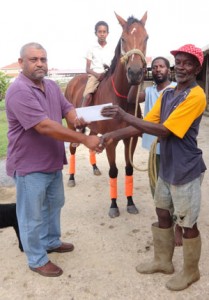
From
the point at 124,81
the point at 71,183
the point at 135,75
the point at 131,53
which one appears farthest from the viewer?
the point at 71,183

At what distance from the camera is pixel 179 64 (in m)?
2.34

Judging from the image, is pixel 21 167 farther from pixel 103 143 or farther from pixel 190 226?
pixel 190 226

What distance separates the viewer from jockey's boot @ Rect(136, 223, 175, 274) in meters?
2.80

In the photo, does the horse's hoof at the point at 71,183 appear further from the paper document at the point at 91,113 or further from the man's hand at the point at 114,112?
the man's hand at the point at 114,112

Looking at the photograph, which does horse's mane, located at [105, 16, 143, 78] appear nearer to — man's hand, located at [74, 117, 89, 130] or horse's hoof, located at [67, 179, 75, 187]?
man's hand, located at [74, 117, 89, 130]

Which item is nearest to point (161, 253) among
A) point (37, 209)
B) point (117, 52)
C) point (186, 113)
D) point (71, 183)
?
point (37, 209)

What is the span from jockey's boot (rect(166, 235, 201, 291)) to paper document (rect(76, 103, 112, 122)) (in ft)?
4.18

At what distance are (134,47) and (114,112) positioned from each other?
5.36 feet

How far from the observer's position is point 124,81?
4129 millimetres

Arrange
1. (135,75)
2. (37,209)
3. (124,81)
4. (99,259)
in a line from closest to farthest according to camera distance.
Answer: (37,209) < (99,259) < (135,75) < (124,81)

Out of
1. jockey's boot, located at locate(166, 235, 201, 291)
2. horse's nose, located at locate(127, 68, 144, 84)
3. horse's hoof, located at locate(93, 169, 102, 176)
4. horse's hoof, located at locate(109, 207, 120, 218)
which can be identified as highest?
horse's nose, located at locate(127, 68, 144, 84)

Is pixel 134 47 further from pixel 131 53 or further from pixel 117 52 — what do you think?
pixel 117 52

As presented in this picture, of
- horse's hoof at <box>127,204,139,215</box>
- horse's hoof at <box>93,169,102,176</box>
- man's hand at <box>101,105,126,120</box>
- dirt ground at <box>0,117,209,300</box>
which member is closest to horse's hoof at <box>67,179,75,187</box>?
dirt ground at <box>0,117,209,300</box>

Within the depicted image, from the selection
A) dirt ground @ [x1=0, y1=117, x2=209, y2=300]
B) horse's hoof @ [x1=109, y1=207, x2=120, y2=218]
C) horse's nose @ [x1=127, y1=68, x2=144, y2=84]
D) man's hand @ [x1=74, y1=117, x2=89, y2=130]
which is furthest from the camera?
horse's hoof @ [x1=109, y1=207, x2=120, y2=218]
